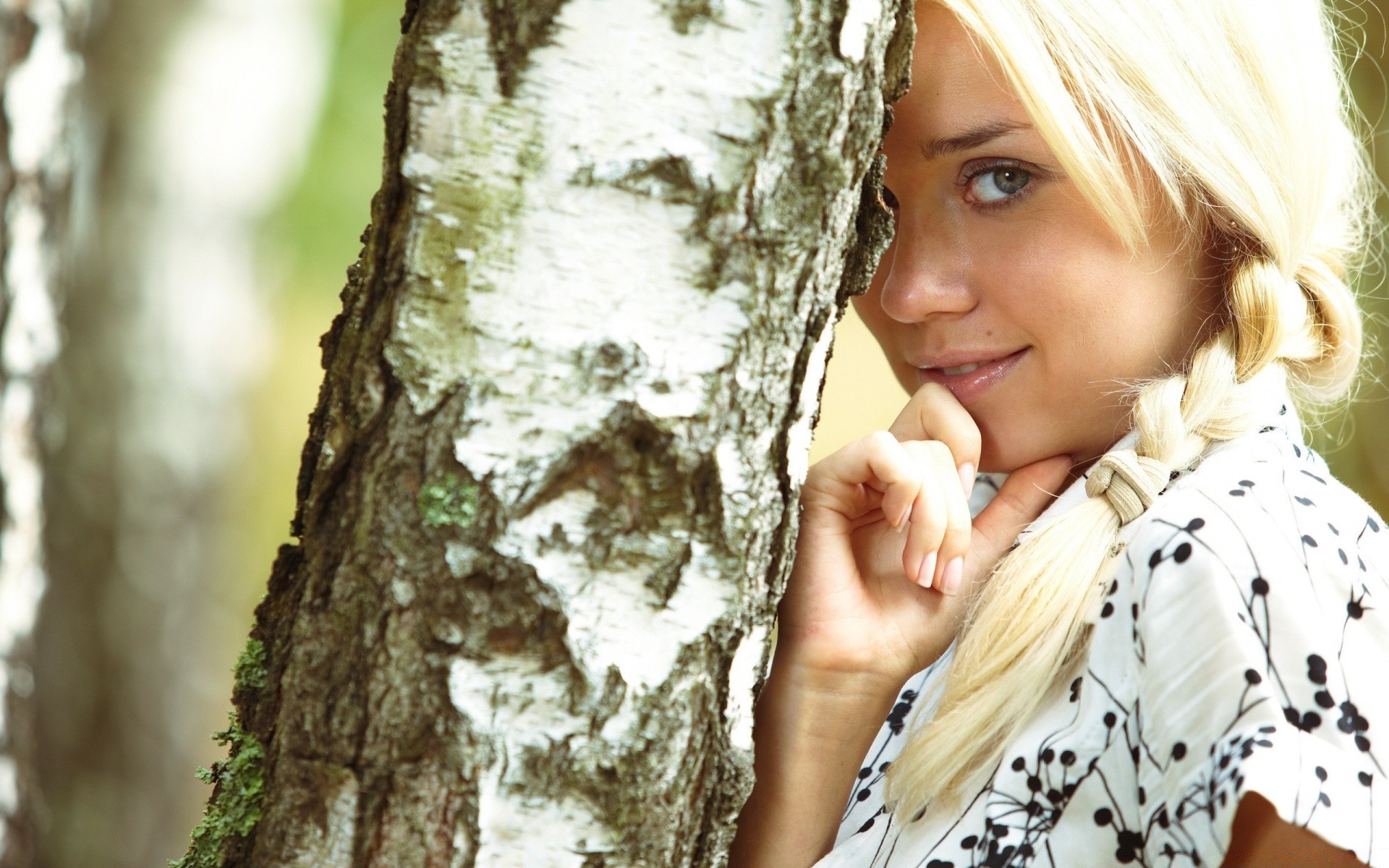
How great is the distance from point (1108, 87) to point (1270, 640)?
2.63ft

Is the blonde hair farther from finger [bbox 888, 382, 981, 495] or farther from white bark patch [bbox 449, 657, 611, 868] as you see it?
white bark patch [bbox 449, 657, 611, 868]

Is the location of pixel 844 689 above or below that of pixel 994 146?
below

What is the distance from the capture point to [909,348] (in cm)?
182

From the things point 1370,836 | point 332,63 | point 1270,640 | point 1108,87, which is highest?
point 332,63

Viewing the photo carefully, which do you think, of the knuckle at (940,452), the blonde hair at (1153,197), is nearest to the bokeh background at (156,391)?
the blonde hair at (1153,197)

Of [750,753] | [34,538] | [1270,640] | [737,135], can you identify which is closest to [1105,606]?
[1270,640]

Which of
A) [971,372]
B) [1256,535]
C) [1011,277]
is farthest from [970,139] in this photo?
[1256,535]

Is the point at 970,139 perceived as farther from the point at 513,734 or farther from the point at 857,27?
the point at 513,734

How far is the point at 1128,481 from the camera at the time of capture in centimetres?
150

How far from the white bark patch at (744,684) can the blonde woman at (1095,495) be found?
0.26 meters

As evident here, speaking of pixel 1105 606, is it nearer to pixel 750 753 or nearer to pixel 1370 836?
pixel 1370 836

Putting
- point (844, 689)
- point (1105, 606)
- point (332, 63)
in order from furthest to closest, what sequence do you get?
1. point (332, 63)
2. point (844, 689)
3. point (1105, 606)

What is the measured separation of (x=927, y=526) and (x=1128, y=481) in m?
0.29

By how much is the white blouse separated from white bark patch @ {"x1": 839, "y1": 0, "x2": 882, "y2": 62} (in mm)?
657
